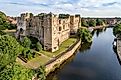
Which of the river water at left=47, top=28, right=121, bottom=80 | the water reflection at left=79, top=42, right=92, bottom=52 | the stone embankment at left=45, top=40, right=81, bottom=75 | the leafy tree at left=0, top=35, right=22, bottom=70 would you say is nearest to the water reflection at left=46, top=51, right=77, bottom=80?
the river water at left=47, top=28, right=121, bottom=80

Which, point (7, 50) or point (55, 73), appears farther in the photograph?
point (55, 73)

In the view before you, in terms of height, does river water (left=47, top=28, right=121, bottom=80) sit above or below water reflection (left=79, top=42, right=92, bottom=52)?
below

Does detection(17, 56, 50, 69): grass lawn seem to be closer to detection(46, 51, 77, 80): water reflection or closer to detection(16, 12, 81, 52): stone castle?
detection(46, 51, 77, 80): water reflection

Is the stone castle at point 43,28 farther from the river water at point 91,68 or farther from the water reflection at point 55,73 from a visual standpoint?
the river water at point 91,68

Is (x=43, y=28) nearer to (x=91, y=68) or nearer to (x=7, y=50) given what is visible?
(x=91, y=68)

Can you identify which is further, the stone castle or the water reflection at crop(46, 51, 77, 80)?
the stone castle

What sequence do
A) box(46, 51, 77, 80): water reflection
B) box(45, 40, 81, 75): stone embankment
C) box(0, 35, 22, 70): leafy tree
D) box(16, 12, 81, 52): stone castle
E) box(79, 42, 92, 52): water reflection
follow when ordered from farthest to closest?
box(79, 42, 92, 52): water reflection < box(16, 12, 81, 52): stone castle < box(45, 40, 81, 75): stone embankment < box(46, 51, 77, 80): water reflection < box(0, 35, 22, 70): leafy tree

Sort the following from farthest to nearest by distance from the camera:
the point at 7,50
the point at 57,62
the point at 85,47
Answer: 1. the point at 85,47
2. the point at 57,62
3. the point at 7,50

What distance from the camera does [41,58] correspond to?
5588cm

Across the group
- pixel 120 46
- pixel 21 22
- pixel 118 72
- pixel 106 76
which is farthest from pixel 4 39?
pixel 120 46

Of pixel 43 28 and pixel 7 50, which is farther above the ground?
pixel 43 28

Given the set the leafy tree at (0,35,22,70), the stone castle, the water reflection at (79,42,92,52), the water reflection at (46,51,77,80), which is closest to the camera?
the leafy tree at (0,35,22,70)

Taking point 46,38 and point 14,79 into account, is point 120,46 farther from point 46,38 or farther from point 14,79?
point 14,79

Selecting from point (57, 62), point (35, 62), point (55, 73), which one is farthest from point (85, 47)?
point (55, 73)
